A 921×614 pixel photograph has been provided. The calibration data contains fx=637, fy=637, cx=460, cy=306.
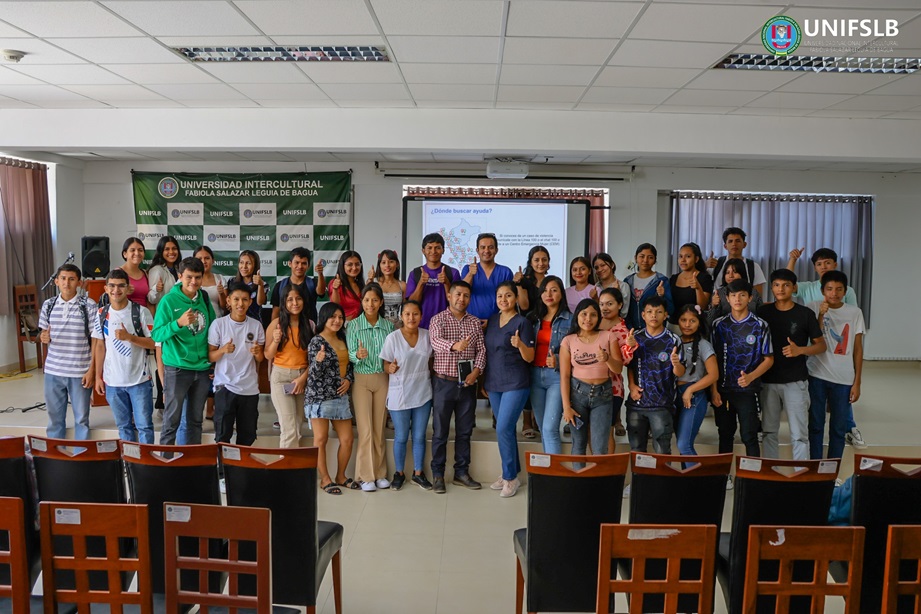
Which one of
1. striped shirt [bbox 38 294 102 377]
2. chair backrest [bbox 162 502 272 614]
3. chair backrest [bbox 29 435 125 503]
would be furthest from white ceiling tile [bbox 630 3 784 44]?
striped shirt [bbox 38 294 102 377]

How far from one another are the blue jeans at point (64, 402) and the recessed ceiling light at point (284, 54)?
2400 millimetres

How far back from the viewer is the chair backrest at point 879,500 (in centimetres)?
235

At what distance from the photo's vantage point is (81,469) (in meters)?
2.49

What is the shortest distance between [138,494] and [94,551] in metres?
0.25

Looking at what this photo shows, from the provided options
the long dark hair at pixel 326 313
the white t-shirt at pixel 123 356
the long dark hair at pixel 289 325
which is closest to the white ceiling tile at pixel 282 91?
the long dark hair at pixel 289 325

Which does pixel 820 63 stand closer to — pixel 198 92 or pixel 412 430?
pixel 412 430

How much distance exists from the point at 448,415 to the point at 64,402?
2812mm

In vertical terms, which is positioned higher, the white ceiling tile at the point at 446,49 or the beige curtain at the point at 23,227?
the white ceiling tile at the point at 446,49

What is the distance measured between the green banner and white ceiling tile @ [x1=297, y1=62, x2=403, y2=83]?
145 inches

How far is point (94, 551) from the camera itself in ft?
8.01

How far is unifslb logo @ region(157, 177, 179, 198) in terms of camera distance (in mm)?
8258

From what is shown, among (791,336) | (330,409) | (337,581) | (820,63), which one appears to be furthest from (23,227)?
(820,63)

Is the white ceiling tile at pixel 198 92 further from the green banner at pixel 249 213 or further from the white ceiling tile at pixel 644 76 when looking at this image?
the green banner at pixel 249 213

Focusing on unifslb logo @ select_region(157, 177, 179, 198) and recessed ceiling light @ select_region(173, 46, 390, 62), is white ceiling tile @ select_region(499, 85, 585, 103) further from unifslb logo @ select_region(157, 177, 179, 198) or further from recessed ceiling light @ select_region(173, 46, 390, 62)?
unifslb logo @ select_region(157, 177, 179, 198)
